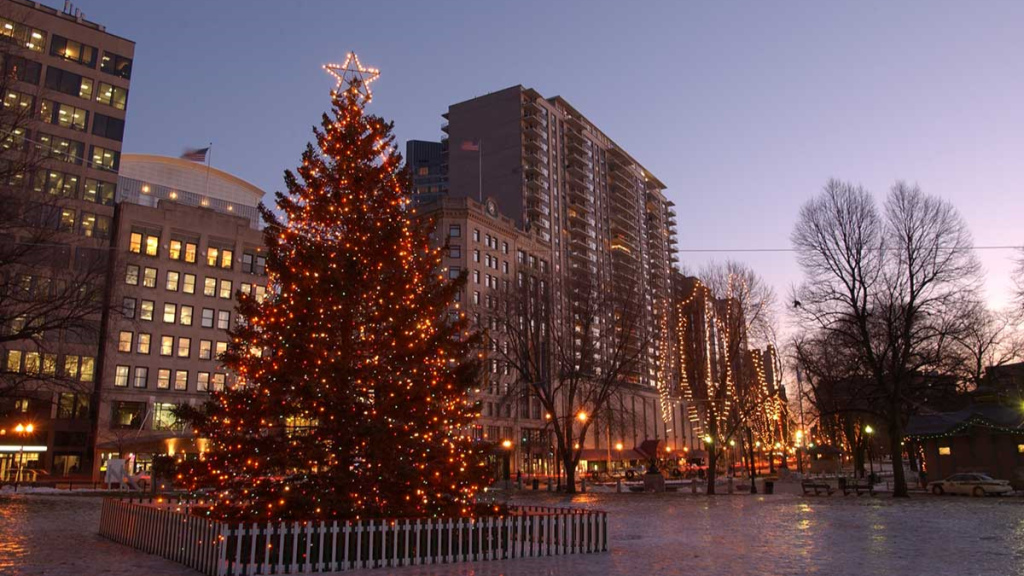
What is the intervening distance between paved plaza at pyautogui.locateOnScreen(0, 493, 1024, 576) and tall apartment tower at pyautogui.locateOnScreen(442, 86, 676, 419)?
74014mm

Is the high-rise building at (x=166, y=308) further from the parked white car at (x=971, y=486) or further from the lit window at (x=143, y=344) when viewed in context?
the parked white car at (x=971, y=486)

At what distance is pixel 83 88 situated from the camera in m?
68.6

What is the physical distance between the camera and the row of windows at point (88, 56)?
67.4 metres

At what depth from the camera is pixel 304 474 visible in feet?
48.4

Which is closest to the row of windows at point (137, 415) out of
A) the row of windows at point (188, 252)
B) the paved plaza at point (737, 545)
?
the row of windows at point (188, 252)

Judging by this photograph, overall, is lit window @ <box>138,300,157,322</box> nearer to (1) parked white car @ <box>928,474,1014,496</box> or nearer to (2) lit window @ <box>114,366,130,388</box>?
(2) lit window @ <box>114,366,130,388</box>

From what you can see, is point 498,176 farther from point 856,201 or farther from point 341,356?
point 341,356

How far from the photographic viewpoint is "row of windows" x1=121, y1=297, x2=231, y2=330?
67875mm

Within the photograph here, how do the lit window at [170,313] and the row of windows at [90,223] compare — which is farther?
the lit window at [170,313]

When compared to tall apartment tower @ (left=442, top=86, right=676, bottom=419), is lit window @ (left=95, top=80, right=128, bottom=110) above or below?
below

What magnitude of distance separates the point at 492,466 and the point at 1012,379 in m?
60.0

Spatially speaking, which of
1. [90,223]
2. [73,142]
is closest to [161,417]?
[90,223]

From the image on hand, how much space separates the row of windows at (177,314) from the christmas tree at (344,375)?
57463 millimetres

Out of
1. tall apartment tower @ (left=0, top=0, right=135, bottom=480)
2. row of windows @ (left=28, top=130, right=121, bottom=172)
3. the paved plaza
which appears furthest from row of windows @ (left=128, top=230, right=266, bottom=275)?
the paved plaza
